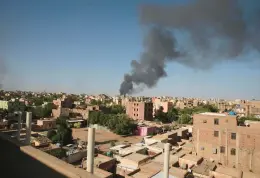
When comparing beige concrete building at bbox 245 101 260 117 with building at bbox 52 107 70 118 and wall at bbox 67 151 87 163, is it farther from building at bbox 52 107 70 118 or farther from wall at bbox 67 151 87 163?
wall at bbox 67 151 87 163

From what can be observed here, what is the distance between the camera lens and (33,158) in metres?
3.26

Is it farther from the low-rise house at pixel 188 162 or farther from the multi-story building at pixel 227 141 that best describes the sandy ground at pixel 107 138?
the low-rise house at pixel 188 162

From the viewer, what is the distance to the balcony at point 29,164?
A: 2.52 metres

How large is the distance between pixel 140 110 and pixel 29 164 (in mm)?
44762

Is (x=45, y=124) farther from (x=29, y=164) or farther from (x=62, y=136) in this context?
(x=29, y=164)

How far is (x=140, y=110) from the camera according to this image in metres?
47.7

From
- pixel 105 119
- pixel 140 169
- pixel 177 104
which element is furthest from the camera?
pixel 177 104

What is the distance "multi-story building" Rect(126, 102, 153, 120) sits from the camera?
4709 centimetres

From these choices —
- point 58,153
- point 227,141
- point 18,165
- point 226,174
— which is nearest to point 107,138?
point 58,153

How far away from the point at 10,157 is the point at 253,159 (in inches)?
795

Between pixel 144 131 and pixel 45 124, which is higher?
pixel 45 124

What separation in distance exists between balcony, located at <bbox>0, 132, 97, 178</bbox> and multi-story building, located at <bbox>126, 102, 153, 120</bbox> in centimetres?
4299

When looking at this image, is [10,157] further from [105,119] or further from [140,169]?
[105,119]

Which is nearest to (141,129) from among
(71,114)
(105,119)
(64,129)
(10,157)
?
(105,119)
